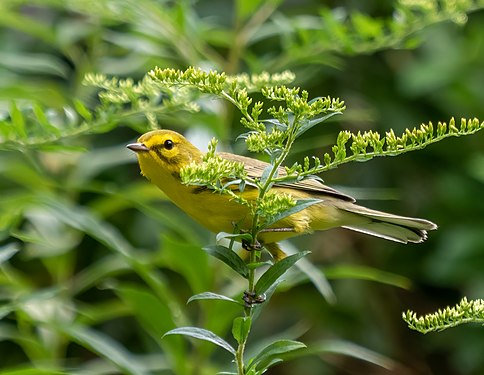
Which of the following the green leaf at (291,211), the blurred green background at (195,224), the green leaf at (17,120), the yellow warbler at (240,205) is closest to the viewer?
the green leaf at (291,211)

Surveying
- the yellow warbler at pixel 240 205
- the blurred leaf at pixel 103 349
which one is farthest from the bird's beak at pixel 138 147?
the blurred leaf at pixel 103 349

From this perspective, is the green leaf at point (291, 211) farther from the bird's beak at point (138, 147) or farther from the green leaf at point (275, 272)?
the bird's beak at point (138, 147)

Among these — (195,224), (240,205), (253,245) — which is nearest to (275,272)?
(253,245)

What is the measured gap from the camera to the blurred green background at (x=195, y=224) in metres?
2.33

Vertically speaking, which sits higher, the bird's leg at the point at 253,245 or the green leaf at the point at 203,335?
the bird's leg at the point at 253,245

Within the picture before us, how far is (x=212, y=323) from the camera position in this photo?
7.28 feet

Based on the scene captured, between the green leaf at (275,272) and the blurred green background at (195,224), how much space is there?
79 centimetres

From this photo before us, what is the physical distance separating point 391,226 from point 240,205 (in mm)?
421

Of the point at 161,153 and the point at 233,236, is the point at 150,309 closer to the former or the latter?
the point at 161,153

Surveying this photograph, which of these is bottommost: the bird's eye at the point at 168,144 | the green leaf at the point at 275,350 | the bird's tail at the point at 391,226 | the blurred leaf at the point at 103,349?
the green leaf at the point at 275,350

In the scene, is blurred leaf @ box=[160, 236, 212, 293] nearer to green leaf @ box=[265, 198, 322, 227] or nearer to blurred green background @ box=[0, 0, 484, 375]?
blurred green background @ box=[0, 0, 484, 375]

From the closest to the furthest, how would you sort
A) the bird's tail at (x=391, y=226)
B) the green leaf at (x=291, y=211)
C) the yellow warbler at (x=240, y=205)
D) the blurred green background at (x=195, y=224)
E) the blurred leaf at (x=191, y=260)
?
the green leaf at (x=291, y=211)
the yellow warbler at (x=240, y=205)
the bird's tail at (x=391, y=226)
the blurred leaf at (x=191, y=260)
the blurred green background at (x=195, y=224)

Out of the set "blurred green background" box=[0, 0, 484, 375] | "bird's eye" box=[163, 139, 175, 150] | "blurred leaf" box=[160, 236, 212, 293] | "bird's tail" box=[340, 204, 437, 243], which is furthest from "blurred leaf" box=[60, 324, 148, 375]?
"bird's tail" box=[340, 204, 437, 243]

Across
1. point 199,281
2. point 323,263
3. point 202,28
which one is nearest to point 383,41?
point 202,28
